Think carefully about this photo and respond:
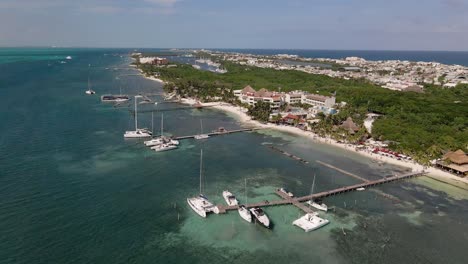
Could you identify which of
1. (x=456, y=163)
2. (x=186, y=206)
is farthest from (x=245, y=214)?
(x=456, y=163)

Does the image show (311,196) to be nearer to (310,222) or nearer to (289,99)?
(310,222)

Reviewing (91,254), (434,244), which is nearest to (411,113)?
(434,244)

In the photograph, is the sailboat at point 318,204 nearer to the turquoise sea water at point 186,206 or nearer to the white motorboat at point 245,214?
the turquoise sea water at point 186,206

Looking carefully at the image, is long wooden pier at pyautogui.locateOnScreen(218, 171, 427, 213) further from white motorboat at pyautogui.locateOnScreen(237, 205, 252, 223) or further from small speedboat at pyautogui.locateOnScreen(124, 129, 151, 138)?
small speedboat at pyautogui.locateOnScreen(124, 129, 151, 138)

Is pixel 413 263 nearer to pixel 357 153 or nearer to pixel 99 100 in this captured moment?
pixel 357 153

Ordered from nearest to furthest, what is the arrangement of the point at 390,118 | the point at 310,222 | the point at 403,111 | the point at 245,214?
the point at 310,222, the point at 245,214, the point at 390,118, the point at 403,111

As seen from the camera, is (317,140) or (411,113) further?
(411,113)
